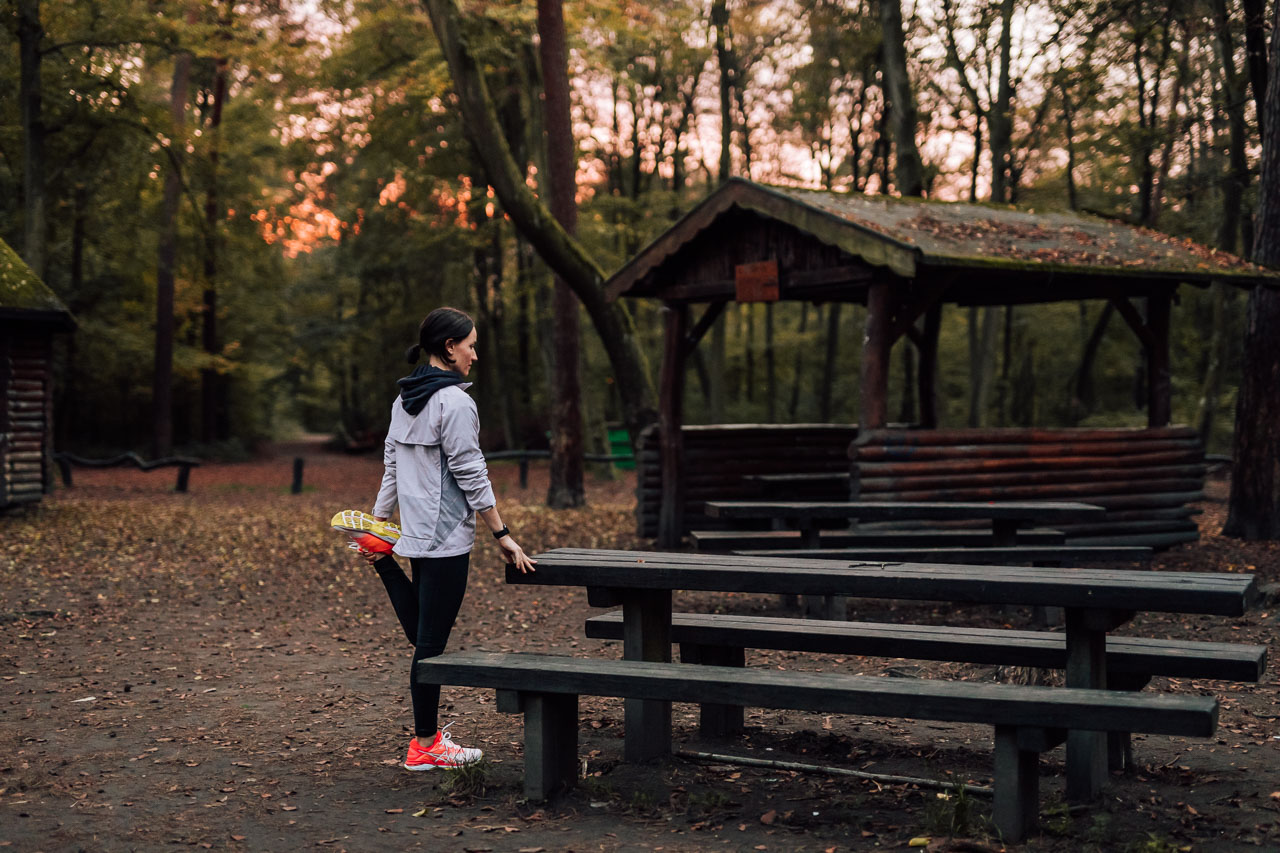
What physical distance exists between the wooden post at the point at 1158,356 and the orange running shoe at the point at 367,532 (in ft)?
33.3

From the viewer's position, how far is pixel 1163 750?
5.16 meters

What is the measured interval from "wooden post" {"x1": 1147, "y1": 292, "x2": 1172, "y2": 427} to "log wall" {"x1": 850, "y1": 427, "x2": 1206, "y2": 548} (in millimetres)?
293

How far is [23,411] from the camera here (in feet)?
53.2

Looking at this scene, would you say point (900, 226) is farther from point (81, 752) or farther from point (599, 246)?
point (599, 246)

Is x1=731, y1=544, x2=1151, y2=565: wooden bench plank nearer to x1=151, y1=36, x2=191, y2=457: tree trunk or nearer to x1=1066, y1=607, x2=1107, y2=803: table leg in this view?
x1=1066, y1=607, x2=1107, y2=803: table leg

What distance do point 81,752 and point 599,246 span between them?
22.8 metres

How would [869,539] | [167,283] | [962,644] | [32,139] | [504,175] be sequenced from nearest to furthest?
[962,644] < [869,539] < [504,175] < [32,139] < [167,283]

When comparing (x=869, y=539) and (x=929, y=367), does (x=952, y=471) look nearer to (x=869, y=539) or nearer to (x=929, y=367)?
(x=869, y=539)

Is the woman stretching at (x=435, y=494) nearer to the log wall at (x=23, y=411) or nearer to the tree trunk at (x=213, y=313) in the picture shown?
the log wall at (x=23, y=411)

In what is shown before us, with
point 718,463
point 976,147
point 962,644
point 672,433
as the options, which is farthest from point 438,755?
point 976,147

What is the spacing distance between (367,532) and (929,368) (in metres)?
11.4

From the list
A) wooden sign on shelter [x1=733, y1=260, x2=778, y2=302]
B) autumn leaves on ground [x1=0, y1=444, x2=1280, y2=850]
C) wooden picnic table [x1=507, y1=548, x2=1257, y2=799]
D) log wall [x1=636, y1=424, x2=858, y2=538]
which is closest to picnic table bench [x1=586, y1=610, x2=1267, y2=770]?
wooden picnic table [x1=507, y1=548, x2=1257, y2=799]

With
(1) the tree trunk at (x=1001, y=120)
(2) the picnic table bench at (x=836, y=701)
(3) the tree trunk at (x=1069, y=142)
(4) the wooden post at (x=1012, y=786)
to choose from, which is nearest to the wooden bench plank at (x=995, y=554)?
(2) the picnic table bench at (x=836, y=701)

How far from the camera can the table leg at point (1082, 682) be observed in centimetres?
426
